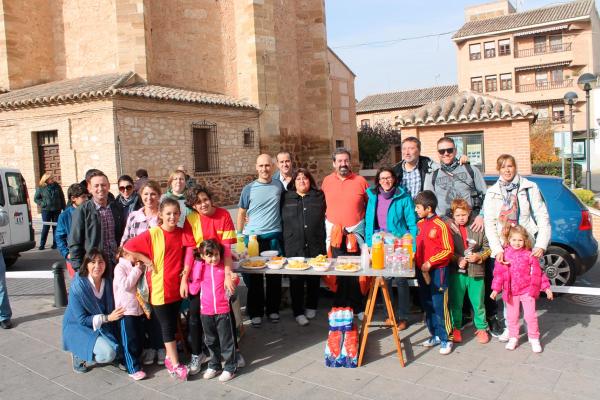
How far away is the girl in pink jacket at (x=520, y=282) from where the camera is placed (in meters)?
4.52

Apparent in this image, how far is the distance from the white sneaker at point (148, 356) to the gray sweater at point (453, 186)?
3172 mm

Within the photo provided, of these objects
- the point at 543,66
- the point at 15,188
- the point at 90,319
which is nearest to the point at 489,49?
the point at 543,66

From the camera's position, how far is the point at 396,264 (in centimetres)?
432

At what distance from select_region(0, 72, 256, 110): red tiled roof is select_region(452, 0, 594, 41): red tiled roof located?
33.3 m

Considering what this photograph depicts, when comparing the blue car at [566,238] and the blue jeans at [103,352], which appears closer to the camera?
the blue jeans at [103,352]

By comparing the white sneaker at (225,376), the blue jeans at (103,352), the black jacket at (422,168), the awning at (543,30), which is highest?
the awning at (543,30)

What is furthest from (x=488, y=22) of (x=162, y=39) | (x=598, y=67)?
(x=162, y=39)

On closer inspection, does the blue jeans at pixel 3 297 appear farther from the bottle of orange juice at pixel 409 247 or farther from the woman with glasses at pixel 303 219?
the bottle of orange juice at pixel 409 247

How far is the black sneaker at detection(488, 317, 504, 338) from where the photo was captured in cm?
491

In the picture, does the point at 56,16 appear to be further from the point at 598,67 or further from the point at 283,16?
the point at 598,67

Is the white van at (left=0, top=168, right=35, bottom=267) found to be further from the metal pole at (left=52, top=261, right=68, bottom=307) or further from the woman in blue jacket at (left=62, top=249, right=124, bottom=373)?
the woman in blue jacket at (left=62, top=249, right=124, bottom=373)

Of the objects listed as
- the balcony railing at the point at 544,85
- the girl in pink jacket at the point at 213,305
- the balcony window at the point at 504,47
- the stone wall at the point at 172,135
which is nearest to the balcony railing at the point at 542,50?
the balcony window at the point at 504,47

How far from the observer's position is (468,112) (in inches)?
450

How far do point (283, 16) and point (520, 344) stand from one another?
19.6m
